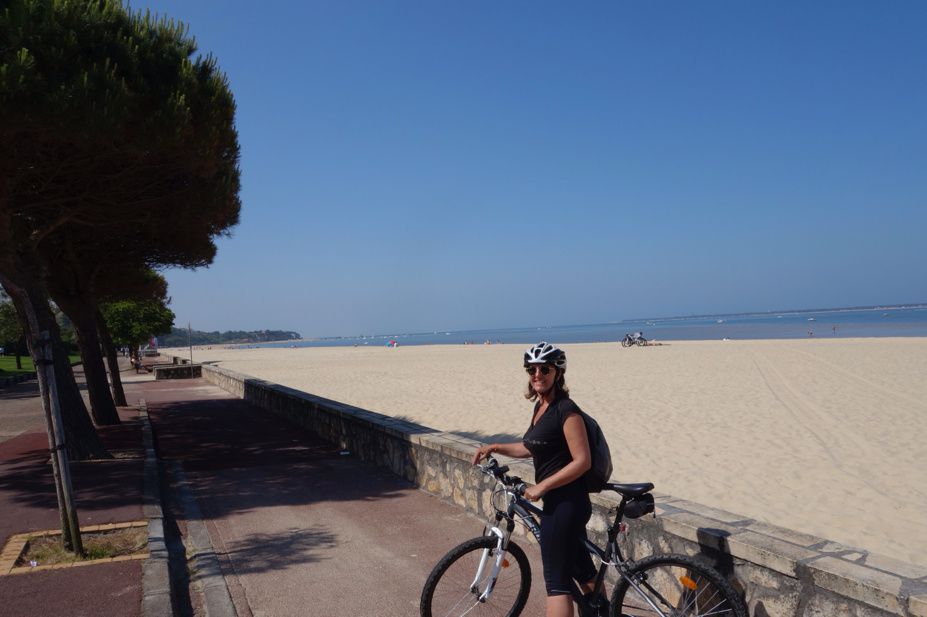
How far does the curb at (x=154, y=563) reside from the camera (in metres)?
4.12

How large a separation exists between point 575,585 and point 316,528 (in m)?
3.61

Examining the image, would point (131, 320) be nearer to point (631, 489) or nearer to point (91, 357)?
point (91, 357)

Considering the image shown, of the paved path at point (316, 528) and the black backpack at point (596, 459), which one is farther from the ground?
the black backpack at point (596, 459)

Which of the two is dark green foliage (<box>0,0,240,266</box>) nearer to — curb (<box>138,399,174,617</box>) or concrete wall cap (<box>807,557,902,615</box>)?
curb (<box>138,399,174,617</box>)

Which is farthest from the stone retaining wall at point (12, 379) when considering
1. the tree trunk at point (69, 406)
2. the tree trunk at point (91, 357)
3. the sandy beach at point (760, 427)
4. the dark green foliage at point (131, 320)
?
the tree trunk at point (69, 406)

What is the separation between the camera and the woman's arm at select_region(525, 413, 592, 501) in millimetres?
2918

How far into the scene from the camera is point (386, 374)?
30.2 meters

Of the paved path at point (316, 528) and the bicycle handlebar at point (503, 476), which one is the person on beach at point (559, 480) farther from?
the paved path at point (316, 528)

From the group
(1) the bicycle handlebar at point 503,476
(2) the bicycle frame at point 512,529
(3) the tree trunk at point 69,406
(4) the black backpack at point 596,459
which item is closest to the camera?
(4) the black backpack at point 596,459

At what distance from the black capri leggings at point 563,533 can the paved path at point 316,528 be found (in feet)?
3.90

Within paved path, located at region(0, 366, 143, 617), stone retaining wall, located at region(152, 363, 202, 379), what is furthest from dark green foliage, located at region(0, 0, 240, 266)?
stone retaining wall, located at region(152, 363, 202, 379)

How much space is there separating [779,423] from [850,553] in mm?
10678

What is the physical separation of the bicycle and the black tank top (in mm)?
307

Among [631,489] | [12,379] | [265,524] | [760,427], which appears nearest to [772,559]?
[631,489]
